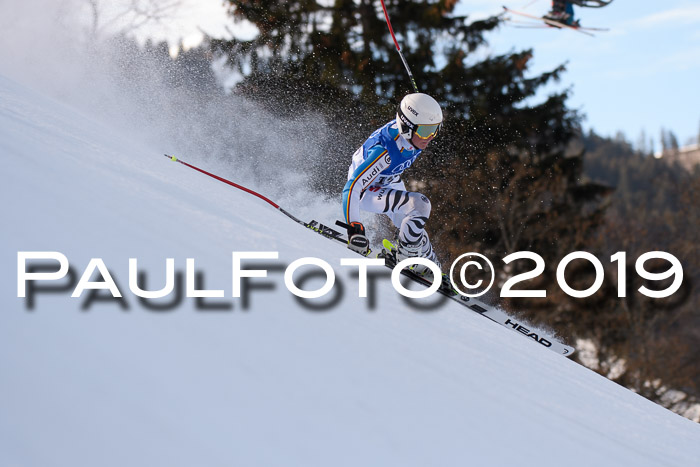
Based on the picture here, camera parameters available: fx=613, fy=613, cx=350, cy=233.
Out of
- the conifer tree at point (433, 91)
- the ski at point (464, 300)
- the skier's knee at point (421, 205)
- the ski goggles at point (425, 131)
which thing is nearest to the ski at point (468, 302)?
the ski at point (464, 300)

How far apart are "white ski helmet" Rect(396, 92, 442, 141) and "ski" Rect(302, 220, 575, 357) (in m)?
1.27

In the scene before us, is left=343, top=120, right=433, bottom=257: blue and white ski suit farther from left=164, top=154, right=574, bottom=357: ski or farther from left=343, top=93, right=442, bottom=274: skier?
left=164, top=154, right=574, bottom=357: ski

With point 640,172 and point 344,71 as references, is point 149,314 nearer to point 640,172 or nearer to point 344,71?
point 344,71

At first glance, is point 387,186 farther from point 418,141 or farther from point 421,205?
point 418,141

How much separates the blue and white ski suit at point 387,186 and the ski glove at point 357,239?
0.08 m

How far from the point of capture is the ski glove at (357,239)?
5.39m

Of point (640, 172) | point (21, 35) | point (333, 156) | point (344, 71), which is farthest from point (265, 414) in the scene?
point (640, 172)

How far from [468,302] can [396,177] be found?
4.69ft

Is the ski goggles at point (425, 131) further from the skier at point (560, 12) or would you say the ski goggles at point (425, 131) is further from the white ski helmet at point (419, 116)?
the skier at point (560, 12)

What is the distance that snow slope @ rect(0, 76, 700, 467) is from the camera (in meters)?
1.26

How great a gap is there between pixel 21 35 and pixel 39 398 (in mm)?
14151

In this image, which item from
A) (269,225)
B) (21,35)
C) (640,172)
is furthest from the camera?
(640,172)

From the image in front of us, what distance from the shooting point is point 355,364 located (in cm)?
197

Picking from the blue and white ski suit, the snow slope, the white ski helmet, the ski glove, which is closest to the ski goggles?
the white ski helmet
